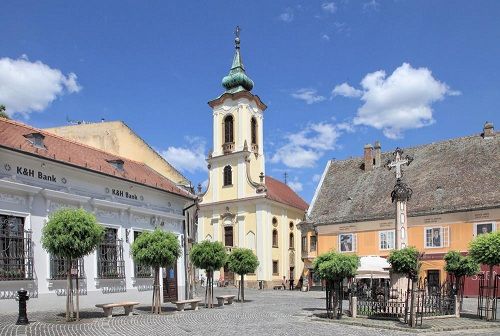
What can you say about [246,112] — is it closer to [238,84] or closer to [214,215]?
[238,84]

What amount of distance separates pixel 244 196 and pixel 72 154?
28.2 metres

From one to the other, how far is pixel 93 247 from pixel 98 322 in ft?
6.97

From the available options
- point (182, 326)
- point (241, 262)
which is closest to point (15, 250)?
point (182, 326)

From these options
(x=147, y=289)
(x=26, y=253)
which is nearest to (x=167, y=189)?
(x=147, y=289)

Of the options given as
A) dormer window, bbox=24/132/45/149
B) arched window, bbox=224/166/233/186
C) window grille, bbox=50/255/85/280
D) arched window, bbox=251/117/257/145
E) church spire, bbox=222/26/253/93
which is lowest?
window grille, bbox=50/255/85/280

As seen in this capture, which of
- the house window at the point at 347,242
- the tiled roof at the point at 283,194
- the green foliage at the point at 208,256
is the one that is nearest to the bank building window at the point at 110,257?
the green foliage at the point at 208,256

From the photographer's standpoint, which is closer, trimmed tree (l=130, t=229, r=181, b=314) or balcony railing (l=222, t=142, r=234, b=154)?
trimmed tree (l=130, t=229, r=181, b=314)

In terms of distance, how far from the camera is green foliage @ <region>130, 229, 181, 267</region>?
18328 mm

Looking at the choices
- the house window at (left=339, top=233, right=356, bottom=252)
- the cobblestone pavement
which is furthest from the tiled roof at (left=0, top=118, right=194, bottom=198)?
the house window at (left=339, top=233, right=356, bottom=252)

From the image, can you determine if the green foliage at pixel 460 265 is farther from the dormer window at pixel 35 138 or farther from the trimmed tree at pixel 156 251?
the dormer window at pixel 35 138

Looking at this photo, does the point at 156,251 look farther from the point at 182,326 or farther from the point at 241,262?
the point at 241,262

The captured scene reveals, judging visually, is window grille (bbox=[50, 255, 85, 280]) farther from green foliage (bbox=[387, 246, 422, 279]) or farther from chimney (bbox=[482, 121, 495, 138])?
chimney (bbox=[482, 121, 495, 138])

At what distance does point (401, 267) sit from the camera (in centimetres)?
1616

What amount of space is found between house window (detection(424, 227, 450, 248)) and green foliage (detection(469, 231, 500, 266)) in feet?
50.3
